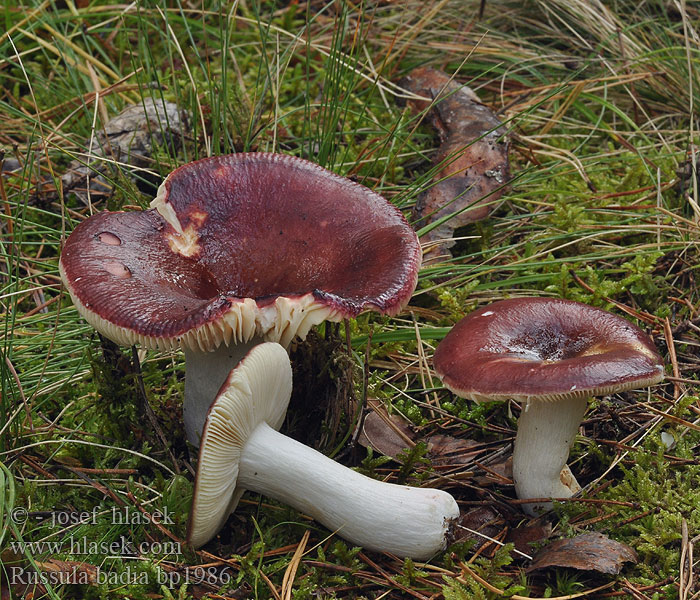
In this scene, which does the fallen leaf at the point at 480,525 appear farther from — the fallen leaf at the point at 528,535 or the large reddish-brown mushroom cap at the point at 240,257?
the large reddish-brown mushroom cap at the point at 240,257

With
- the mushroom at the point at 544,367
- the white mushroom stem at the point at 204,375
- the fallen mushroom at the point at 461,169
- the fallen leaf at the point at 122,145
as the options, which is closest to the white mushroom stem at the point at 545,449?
the mushroom at the point at 544,367

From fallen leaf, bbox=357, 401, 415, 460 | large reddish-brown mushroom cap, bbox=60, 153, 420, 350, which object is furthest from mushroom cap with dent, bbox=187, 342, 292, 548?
fallen leaf, bbox=357, 401, 415, 460

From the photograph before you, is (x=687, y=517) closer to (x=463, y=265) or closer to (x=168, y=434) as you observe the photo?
(x=463, y=265)

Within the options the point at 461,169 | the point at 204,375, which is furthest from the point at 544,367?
the point at 461,169

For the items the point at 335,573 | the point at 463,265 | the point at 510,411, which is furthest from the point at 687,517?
the point at 463,265

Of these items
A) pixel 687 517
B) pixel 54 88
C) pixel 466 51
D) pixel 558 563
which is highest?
pixel 54 88

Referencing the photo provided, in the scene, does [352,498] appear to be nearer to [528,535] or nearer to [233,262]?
[528,535]

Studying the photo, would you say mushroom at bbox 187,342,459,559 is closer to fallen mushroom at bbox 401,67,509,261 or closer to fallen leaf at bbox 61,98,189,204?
fallen mushroom at bbox 401,67,509,261
